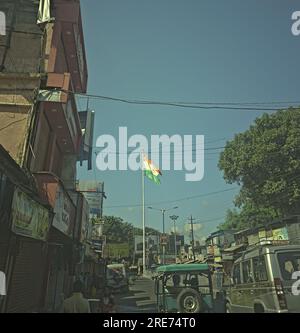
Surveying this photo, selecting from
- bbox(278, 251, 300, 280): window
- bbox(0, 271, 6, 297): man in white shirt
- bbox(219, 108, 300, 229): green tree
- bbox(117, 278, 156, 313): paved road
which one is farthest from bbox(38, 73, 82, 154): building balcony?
bbox(219, 108, 300, 229): green tree

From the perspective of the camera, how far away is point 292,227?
2489 cm

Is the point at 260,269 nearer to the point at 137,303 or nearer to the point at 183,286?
the point at 183,286

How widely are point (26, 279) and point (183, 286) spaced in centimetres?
555

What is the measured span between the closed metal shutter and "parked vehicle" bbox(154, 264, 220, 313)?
4337mm

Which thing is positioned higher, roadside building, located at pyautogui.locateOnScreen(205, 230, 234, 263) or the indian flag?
the indian flag

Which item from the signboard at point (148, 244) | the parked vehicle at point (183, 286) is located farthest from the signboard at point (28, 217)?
the signboard at point (148, 244)

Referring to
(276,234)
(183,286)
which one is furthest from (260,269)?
(276,234)

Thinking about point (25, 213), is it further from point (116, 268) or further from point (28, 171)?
point (116, 268)

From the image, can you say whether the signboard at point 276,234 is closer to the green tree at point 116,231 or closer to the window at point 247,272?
the window at point 247,272

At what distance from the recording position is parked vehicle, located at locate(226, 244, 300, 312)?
19.8ft

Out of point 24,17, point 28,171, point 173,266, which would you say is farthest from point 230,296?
point 24,17

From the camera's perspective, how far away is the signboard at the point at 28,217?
6.40 meters

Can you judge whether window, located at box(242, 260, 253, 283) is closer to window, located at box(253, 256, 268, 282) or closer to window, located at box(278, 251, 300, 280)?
window, located at box(253, 256, 268, 282)
